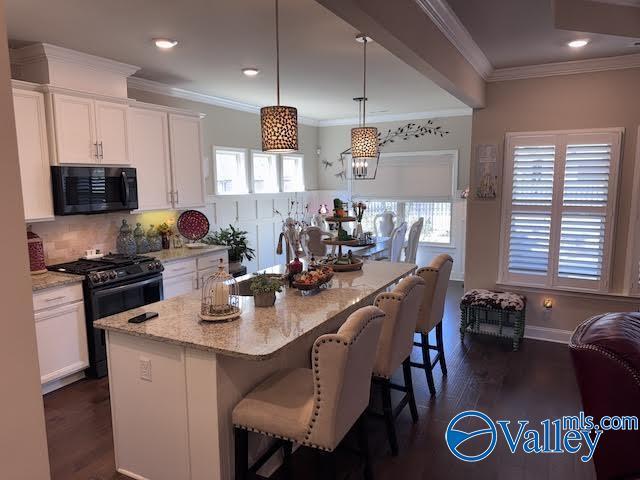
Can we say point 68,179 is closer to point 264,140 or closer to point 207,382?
point 264,140

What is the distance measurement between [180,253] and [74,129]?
1599 millimetres

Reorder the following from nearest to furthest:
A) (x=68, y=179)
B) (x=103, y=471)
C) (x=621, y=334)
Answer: (x=621, y=334)
(x=103, y=471)
(x=68, y=179)

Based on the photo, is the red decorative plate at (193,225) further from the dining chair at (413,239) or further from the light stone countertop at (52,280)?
the dining chair at (413,239)

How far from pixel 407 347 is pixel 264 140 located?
159cm

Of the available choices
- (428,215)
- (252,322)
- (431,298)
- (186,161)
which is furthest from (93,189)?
(428,215)

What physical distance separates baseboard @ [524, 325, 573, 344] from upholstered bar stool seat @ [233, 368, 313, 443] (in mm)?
3361

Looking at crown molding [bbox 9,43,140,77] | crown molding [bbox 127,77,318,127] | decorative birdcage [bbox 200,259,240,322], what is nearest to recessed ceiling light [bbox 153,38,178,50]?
crown molding [bbox 9,43,140,77]

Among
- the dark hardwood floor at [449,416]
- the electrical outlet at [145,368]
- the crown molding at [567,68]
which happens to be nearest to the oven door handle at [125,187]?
the dark hardwood floor at [449,416]

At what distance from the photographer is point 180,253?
4.85m

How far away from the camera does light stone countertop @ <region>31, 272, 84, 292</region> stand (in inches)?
134

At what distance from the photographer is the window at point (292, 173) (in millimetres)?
7691

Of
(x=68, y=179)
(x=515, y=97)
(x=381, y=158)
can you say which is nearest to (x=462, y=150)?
(x=381, y=158)

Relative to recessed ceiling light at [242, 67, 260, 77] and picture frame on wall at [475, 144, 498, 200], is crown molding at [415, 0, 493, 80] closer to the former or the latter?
picture frame on wall at [475, 144, 498, 200]

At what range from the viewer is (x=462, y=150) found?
718 cm
